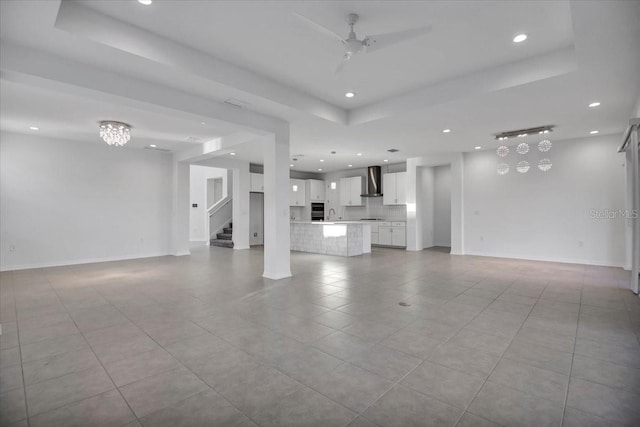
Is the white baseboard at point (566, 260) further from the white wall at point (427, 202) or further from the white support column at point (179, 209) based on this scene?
the white support column at point (179, 209)

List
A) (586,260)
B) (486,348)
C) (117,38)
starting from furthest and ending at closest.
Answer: (586,260)
(117,38)
(486,348)

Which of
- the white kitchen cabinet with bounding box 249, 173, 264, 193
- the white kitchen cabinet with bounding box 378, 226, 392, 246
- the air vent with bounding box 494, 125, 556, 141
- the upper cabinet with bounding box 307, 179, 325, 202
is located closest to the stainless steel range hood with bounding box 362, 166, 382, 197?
the white kitchen cabinet with bounding box 378, 226, 392, 246

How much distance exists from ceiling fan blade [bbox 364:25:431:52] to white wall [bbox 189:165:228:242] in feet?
37.5

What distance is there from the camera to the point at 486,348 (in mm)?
2719

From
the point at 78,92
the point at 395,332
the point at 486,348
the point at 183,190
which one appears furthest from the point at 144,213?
the point at 486,348

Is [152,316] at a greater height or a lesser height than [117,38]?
lesser

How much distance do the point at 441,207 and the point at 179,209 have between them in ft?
28.2

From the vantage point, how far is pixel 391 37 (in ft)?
8.79

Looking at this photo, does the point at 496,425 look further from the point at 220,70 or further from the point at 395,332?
the point at 220,70

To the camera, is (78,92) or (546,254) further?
(546,254)

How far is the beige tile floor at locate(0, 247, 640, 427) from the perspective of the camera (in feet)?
6.17

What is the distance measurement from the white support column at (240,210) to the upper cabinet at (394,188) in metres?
4.91

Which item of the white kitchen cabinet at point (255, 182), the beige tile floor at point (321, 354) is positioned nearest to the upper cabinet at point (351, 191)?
the white kitchen cabinet at point (255, 182)

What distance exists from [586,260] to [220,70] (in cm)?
835
